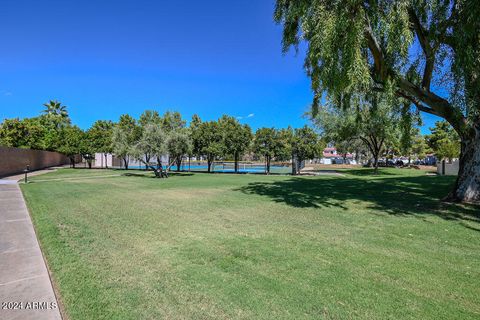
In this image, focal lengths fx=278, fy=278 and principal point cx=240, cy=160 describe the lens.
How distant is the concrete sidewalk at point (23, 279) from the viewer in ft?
8.11

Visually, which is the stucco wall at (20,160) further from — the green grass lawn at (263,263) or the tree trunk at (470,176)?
the tree trunk at (470,176)

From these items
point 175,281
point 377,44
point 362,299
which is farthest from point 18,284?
point 377,44

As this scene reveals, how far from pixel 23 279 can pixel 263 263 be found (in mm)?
2755

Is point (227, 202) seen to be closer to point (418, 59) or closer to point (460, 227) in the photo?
point (460, 227)

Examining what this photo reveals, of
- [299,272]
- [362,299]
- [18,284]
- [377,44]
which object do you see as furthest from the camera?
[377,44]

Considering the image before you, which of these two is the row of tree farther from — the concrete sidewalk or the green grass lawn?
the concrete sidewalk

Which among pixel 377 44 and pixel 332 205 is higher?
pixel 377 44

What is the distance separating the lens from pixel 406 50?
263 inches

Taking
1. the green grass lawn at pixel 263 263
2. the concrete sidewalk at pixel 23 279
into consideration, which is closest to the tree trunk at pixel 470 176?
the green grass lawn at pixel 263 263

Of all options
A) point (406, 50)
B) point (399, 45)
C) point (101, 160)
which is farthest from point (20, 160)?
point (406, 50)

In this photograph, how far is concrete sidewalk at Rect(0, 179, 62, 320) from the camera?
2.47 meters

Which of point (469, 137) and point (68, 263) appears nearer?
point (68, 263)

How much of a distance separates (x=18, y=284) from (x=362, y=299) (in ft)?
11.7

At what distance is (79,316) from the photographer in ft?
7.98
